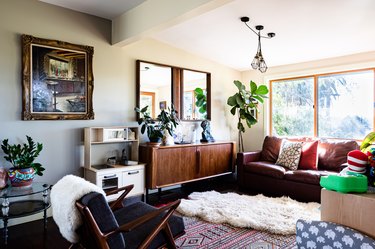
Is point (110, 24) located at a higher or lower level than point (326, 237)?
higher

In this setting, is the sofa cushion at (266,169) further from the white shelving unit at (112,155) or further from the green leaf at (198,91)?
the white shelving unit at (112,155)

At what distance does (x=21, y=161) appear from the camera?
277 cm

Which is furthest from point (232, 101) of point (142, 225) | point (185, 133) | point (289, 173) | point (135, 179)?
point (142, 225)

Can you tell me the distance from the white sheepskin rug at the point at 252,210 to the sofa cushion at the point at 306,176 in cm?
30

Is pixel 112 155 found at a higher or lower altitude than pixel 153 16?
lower

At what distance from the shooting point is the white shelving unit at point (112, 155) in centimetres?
338

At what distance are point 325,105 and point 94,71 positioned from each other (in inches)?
153

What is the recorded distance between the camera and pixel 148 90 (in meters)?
4.18

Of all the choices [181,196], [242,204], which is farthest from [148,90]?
[242,204]

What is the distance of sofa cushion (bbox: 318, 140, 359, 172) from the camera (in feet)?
13.1

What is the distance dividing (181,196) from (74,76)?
2351 millimetres

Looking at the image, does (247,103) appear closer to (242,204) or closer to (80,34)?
(242,204)

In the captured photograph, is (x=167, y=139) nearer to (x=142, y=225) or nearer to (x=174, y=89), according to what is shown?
(x=174, y=89)

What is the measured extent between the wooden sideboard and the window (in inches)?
52.6
